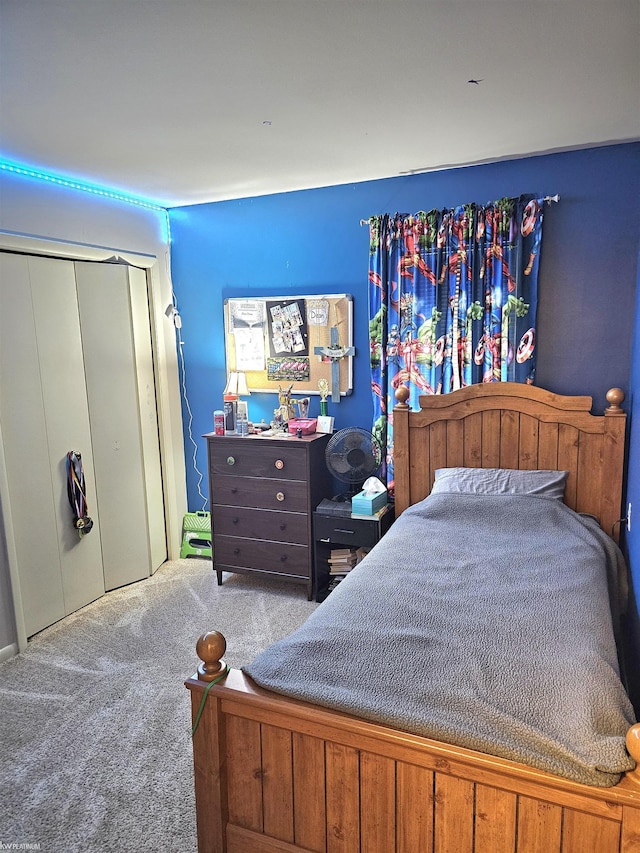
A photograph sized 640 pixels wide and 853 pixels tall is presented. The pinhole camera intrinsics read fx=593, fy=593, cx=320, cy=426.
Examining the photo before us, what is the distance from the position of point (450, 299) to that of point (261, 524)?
5.73ft

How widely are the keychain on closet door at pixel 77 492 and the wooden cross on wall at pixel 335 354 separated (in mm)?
1584

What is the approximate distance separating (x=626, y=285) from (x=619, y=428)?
2.37 ft

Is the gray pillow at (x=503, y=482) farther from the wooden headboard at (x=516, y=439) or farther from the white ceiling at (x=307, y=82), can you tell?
the white ceiling at (x=307, y=82)

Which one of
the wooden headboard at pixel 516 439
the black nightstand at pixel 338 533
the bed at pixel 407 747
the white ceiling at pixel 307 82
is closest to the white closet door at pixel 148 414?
the white ceiling at pixel 307 82

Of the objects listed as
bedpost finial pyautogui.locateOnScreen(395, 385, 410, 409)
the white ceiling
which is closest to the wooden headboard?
bedpost finial pyautogui.locateOnScreen(395, 385, 410, 409)

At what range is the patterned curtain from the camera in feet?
10.2

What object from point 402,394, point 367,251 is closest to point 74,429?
point 402,394

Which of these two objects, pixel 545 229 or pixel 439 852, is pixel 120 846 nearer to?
pixel 439 852

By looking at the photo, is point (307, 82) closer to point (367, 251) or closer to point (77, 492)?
point (367, 251)

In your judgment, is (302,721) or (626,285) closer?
(302,721)

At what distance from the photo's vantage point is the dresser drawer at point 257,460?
3.52 metres

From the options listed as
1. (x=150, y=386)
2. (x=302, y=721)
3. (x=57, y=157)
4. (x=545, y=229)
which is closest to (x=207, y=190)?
(x=57, y=157)

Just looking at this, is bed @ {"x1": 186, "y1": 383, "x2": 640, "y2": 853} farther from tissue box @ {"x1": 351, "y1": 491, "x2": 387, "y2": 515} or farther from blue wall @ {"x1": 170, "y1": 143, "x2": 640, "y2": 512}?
tissue box @ {"x1": 351, "y1": 491, "x2": 387, "y2": 515}

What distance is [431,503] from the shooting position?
9.32 feet
